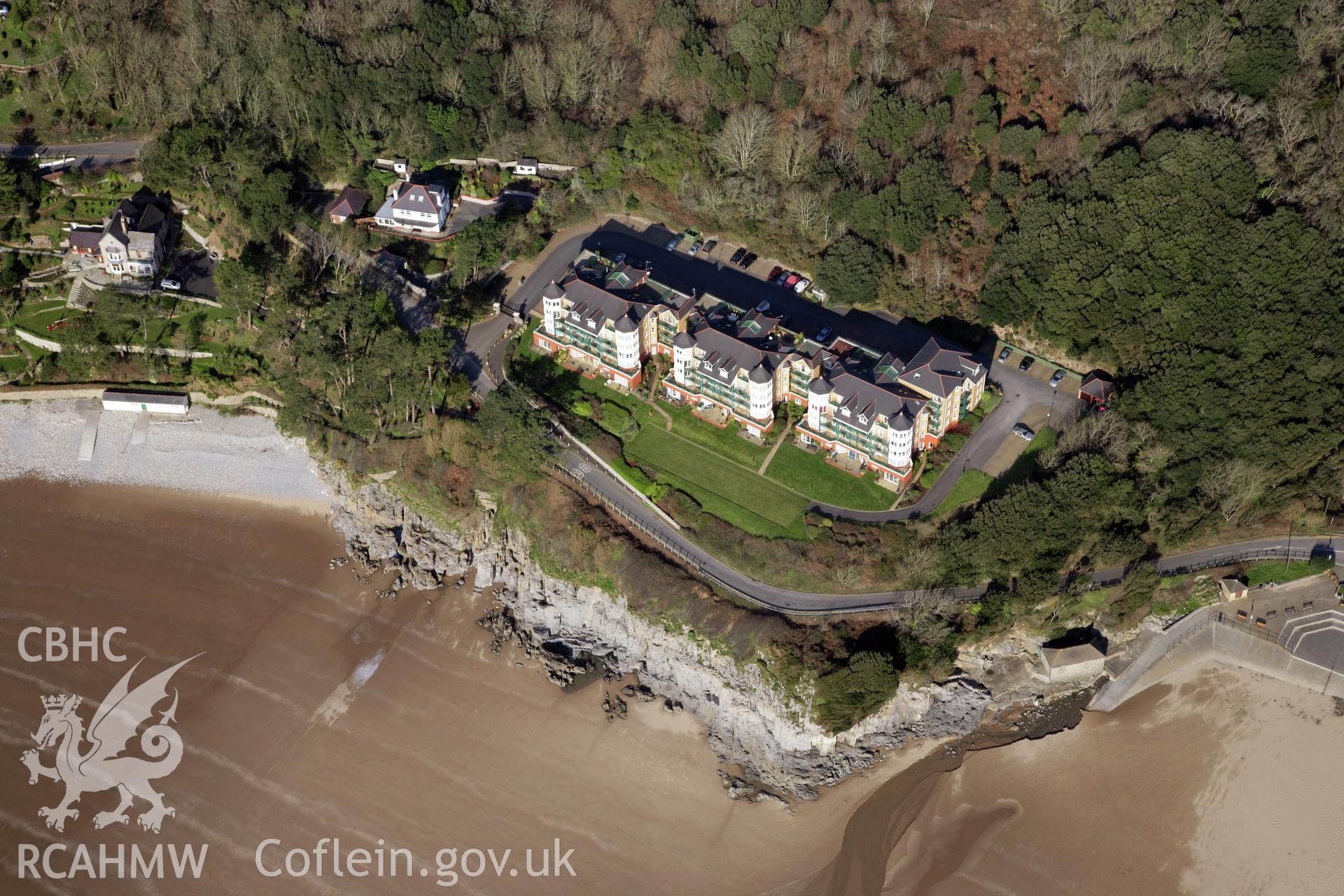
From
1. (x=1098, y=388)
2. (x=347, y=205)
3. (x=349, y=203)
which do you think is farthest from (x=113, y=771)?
(x=1098, y=388)

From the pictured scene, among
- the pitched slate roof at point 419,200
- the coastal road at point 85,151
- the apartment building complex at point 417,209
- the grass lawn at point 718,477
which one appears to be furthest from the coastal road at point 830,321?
the coastal road at point 85,151

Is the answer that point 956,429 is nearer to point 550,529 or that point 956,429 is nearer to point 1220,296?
point 1220,296

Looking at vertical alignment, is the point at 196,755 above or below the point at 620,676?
below

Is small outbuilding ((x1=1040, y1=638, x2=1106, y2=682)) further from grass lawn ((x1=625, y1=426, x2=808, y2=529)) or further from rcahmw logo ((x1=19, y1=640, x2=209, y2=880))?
rcahmw logo ((x1=19, y1=640, x2=209, y2=880))

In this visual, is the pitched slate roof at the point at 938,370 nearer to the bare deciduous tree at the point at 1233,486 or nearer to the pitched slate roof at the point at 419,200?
the bare deciduous tree at the point at 1233,486

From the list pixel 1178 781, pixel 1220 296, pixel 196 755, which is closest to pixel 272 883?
pixel 196 755

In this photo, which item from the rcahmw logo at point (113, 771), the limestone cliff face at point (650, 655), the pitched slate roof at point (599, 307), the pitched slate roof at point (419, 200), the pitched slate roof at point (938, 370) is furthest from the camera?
the pitched slate roof at point (419, 200)

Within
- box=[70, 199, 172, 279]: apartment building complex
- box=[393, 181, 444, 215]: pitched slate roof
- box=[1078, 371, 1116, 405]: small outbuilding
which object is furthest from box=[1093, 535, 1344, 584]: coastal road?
box=[70, 199, 172, 279]: apartment building complex
